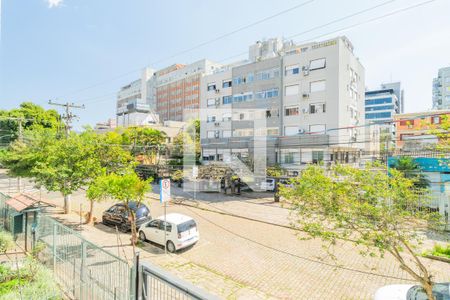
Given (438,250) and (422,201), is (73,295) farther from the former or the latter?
(438,250)

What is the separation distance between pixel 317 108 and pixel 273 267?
23.7 m

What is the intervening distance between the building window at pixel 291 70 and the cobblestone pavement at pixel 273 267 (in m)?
22.4

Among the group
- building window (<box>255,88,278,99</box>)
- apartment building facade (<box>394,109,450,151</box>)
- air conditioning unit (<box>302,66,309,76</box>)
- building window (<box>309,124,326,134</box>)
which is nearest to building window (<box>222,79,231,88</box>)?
building window (<box>255,88,278,99</box>)

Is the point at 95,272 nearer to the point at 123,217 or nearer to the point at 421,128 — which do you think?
the point at 123,217

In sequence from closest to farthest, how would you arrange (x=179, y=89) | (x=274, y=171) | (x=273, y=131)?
(x=274, y=171)
(x=273, y=131)
(x=179, y=89)

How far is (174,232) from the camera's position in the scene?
36.7 ft

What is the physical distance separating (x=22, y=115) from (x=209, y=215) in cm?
4474

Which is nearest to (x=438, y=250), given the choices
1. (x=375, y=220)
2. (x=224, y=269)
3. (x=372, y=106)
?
(x=375, y=220)

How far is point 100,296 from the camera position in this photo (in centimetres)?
536

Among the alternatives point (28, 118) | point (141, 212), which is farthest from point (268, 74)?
point (28, 118)

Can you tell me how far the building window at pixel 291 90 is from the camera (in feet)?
103

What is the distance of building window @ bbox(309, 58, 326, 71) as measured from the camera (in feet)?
Result: 95.3

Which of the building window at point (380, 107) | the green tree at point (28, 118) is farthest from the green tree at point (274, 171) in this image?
the building window at point (380, 107)

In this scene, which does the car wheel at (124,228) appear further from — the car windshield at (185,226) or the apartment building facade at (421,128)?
the apartment building facade at (421,128)
